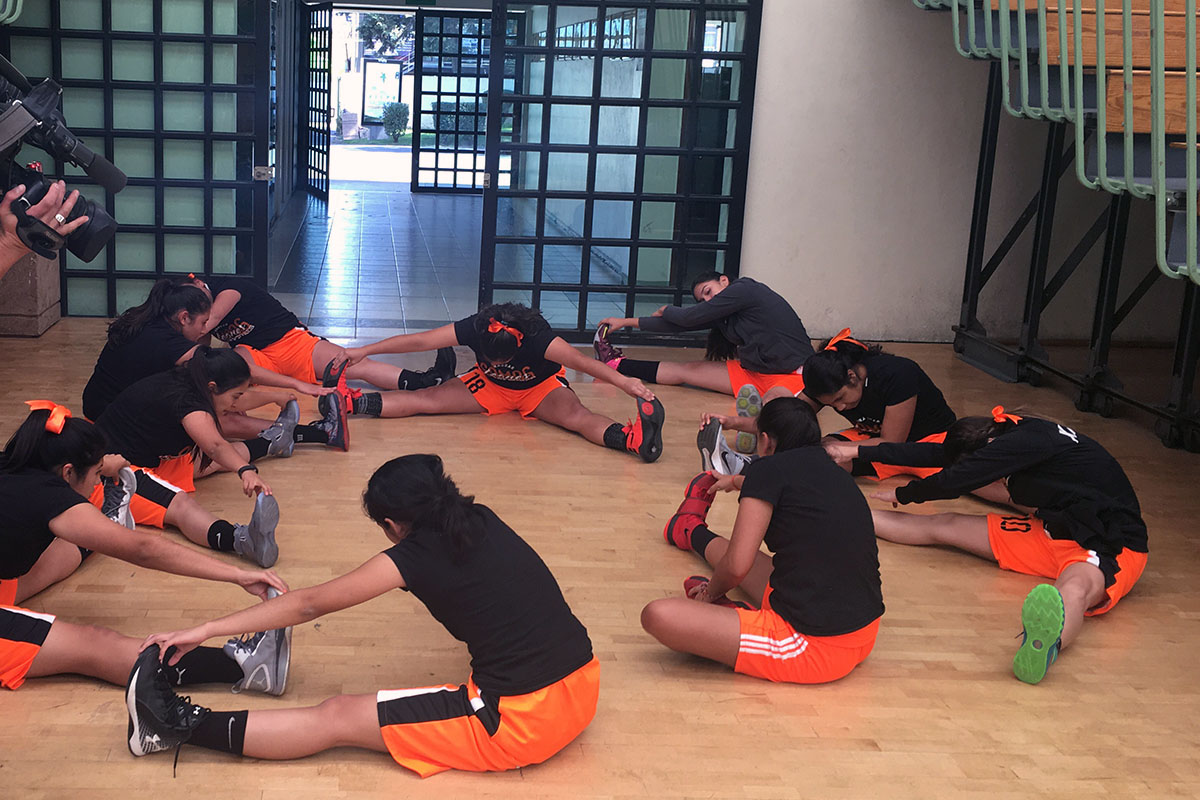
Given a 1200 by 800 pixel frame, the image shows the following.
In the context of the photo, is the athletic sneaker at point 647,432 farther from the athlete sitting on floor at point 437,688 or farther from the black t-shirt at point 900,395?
the athlete sitting on floor at point 437,688

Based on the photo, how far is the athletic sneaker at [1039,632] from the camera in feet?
10.3

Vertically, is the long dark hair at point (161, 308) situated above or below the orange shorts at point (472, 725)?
above

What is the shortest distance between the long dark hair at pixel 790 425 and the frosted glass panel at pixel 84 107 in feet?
17.2

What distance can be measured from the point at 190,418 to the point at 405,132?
23.9 meters

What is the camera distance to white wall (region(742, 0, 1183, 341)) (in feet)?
22.8

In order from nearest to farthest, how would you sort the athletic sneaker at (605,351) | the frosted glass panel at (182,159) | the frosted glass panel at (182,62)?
the athletic sneaker at (605,351) < the frosted glass panel at (182,62) < the frosted glass panel at (182,159)

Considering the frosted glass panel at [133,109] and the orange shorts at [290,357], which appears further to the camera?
the frosted glass panel at [133,109]

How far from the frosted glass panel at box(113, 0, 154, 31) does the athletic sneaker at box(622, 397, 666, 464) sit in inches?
158

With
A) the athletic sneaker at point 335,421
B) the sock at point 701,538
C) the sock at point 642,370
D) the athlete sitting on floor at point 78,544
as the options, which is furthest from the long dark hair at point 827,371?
the athlete sitting on floor at point 78,544

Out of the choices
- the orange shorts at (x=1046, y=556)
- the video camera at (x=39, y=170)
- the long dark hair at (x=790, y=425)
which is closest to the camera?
the video camera at (x=39, y=170)

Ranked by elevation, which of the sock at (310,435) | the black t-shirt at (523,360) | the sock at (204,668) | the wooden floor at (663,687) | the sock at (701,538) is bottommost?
the wooden floor at (663,687)

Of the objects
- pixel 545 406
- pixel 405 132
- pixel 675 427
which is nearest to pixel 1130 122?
pixel 675 427

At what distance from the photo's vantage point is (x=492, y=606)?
2518 millimetres

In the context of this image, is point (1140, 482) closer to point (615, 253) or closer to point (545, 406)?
point (545, 406)
